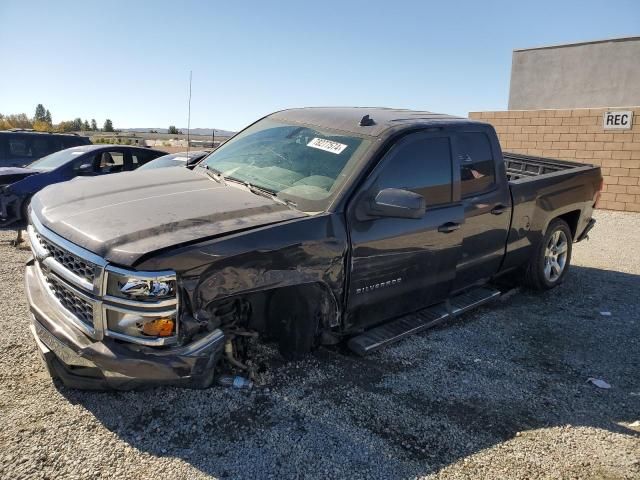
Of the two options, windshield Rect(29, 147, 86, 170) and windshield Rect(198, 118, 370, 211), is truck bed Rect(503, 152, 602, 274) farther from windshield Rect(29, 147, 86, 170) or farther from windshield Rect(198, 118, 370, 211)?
windshield Rect(29, 147, 86, 170)

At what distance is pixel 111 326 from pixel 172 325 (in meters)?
0.32

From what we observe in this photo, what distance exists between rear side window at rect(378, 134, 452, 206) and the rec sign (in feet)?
34.2

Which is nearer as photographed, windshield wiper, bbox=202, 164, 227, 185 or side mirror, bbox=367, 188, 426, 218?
side mirror, bbox=367, 188, 426, 218

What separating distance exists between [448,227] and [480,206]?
55 cm

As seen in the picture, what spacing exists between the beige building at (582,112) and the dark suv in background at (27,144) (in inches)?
459

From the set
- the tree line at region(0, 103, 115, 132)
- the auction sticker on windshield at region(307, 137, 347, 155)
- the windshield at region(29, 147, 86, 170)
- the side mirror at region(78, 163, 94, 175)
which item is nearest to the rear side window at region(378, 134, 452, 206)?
the auction sticker on windshield at region(307, 137, 347, 155)

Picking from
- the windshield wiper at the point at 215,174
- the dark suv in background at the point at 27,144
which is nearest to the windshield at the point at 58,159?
the dark suv in background at the point at 27,144

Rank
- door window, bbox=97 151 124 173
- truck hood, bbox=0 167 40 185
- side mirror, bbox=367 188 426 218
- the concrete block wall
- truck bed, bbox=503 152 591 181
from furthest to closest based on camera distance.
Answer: the concrete block wall
door window, bbox=97 151 124 173
truck hood, bbox=0 167 40 185
truck bed, bbox=503 152 591 181
side mirror, bbox=367 188 426 218

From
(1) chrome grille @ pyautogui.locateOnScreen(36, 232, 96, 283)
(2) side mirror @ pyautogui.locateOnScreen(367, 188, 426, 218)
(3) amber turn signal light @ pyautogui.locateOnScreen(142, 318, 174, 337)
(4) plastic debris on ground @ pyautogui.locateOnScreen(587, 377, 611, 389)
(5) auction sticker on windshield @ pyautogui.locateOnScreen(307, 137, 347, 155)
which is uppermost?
(5) auction sticker on windshield @ pyautogui.locateOnScreen(307, 137, 347, 155)

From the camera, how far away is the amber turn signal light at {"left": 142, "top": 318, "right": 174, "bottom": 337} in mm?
2639

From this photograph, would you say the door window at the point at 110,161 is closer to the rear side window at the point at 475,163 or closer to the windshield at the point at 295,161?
the windshield at the point at 295,161

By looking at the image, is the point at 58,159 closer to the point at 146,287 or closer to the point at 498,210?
the point at 146,287

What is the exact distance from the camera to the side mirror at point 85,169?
8970 mm

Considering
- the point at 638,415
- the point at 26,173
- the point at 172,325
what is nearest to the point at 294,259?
the point at 172,325
